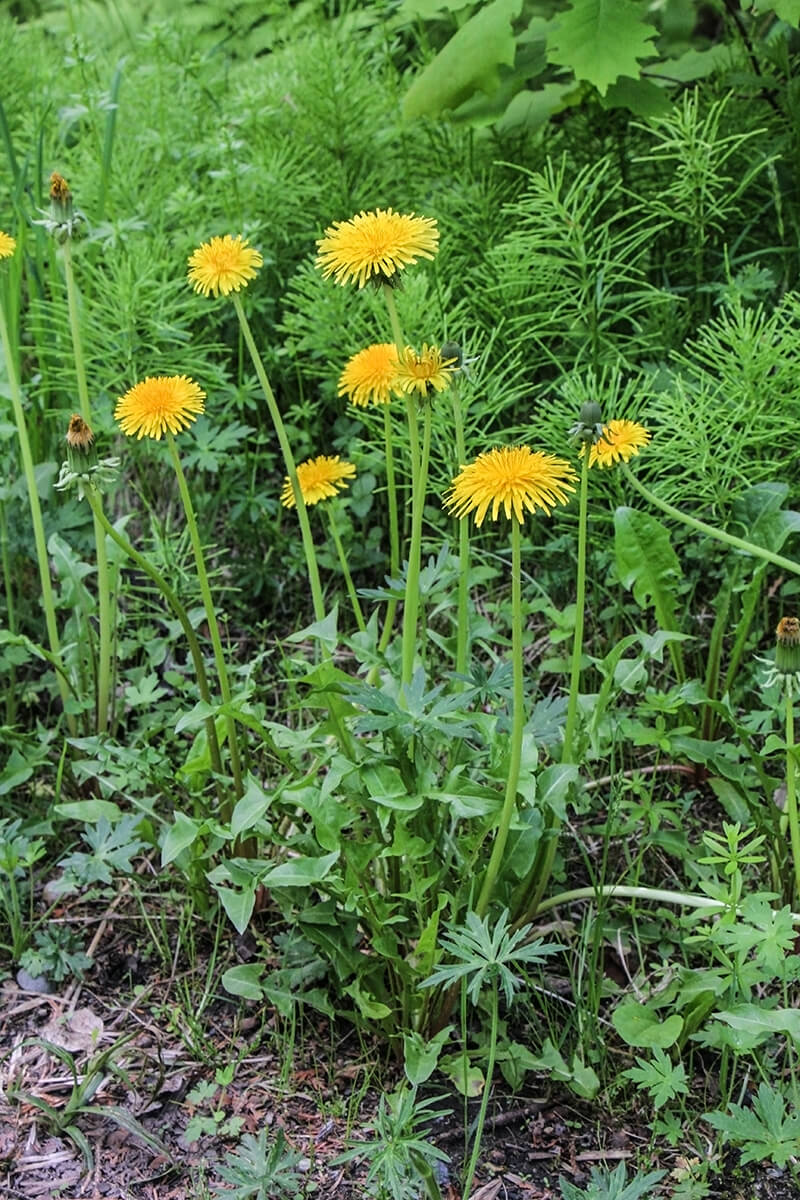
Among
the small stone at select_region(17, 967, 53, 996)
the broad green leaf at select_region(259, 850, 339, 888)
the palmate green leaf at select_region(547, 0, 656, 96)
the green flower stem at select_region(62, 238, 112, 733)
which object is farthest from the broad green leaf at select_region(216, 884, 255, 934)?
the palmate green leaf at select_region(547, 0, 656, 96)

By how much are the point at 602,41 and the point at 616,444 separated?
101 cm

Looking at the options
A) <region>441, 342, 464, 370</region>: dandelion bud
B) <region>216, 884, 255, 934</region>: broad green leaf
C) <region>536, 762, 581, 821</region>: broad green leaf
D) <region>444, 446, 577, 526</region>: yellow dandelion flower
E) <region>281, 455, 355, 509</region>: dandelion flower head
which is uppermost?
<region>441, 342, 464, 370</region>: dandelion bud

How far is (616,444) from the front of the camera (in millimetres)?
1528

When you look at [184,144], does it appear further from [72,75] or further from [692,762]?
[692,762]

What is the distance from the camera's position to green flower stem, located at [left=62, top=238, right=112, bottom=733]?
1.74m

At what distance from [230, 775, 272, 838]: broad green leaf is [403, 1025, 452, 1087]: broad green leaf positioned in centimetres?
32

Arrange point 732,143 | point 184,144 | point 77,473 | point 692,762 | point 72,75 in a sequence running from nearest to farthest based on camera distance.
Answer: point 77,473 → point 692,762 → point 732,143 → point 184,144 → point 72,75

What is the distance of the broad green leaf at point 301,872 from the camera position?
1439 millimetres

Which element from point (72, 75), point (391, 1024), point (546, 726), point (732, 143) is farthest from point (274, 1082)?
point (72, 75)

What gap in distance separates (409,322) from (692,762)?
943 mm

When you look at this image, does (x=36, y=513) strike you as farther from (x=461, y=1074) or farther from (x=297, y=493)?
(x=461, y=1074)

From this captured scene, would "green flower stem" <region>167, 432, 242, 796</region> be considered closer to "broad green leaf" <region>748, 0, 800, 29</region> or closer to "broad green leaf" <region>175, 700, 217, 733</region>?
"broad green leaf" <region>175, 700, 217, 733</region>

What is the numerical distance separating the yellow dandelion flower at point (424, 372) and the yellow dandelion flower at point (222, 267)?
0.93 feet

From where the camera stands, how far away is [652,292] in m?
2.18
